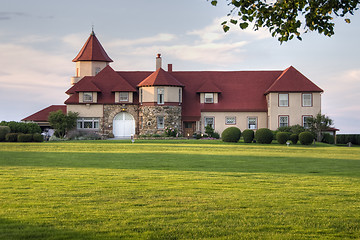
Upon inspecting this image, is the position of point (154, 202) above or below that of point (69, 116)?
below

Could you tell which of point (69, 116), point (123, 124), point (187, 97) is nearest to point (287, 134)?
point (187, 97)

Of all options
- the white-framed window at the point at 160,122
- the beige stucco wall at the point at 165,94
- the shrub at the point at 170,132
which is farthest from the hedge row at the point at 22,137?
the shrub at the point at 170,132

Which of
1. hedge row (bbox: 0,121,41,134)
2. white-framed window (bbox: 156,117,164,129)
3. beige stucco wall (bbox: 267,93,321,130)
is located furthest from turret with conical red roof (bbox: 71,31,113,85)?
beige stucco wall (bbox: 267,93,321,130)

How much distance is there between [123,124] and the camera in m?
50.2

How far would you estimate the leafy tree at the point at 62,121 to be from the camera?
47.8 m

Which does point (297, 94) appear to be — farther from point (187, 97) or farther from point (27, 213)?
point (27, 213)

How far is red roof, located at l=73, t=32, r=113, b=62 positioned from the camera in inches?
2286

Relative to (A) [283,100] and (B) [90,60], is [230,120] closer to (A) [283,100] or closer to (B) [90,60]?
(A) [283,100]

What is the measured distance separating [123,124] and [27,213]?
41.8 m

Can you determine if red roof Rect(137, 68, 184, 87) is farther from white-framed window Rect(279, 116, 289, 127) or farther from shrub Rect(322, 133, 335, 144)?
shrub Rect(322, 133, 335, 144)

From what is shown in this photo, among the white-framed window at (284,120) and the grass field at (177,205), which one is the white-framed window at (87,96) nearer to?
the white-framed window at (284,120)

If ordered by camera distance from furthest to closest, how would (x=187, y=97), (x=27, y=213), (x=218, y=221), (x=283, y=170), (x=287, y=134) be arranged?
(x=187, y=97) → (x=287, y=134) → (x=283, y=170) → (x=27, y=213) → (x=218, y=221)

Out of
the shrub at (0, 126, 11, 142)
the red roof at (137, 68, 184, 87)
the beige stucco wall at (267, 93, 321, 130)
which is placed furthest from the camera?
the beige stucco wall at (267, 93, 321, 130)

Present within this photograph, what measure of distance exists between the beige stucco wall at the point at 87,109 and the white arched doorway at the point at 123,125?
1.93 metres
